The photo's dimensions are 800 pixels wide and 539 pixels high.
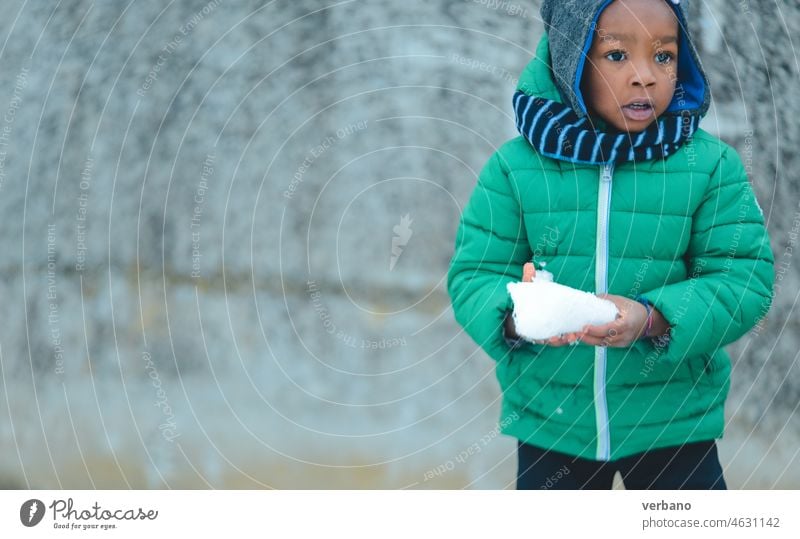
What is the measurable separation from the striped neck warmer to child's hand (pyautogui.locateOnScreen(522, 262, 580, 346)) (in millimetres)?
107

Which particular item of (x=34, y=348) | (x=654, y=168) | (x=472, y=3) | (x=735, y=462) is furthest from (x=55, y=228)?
(x=735, y=462)

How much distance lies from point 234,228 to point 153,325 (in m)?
0.14

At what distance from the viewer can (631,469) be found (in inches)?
37.6

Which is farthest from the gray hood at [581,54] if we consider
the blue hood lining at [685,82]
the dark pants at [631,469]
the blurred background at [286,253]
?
the dark pants at [631,469]

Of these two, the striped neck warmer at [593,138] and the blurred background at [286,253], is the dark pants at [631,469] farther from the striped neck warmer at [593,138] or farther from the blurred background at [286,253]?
the striped neck warmer at [593,138]

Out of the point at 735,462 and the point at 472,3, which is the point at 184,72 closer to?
the point at 472,3

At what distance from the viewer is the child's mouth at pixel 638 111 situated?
90 cm

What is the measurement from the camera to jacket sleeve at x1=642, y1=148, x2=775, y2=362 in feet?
2.84

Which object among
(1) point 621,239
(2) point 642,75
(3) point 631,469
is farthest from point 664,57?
(3) point 631,469

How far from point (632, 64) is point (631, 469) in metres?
0.39

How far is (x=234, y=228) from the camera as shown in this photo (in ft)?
3.51

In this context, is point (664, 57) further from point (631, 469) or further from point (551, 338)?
point (631, 469)

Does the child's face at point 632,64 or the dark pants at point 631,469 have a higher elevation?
the child's face at point 632,64

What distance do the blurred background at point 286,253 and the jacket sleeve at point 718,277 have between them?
16 centimetres
